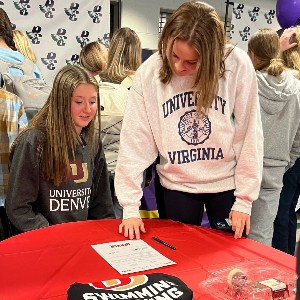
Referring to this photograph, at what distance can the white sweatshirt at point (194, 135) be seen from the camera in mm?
1563

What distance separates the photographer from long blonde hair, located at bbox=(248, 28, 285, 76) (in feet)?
8.20

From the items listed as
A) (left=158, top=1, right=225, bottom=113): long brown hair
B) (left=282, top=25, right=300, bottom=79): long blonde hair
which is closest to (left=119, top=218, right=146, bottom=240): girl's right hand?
(left=158, top=1, right=225, bottom=113): long brown hair

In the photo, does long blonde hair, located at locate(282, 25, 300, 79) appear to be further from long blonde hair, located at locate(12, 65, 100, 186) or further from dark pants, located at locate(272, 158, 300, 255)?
long blonde hair, located at locate(12, 65, 100, 186)

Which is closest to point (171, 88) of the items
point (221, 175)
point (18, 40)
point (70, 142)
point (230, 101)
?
point (230, 101)

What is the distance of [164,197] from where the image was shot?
1.71 meters

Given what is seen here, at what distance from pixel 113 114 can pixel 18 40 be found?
967 millimetres

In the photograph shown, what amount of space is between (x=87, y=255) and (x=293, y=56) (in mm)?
2051

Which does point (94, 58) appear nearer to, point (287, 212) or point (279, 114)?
point (279, 114)

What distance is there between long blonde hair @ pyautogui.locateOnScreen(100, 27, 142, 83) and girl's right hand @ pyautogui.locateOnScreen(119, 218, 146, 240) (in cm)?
142

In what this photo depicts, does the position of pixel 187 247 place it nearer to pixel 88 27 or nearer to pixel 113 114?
pixel 113 114

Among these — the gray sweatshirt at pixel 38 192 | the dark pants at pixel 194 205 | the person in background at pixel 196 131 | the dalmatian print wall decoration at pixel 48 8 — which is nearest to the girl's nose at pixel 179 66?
the person in background at pixel 196 131

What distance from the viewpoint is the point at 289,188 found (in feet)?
9.50

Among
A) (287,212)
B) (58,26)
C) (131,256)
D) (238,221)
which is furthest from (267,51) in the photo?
(58,26)

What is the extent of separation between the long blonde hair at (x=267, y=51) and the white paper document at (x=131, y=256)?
4.98 feet
